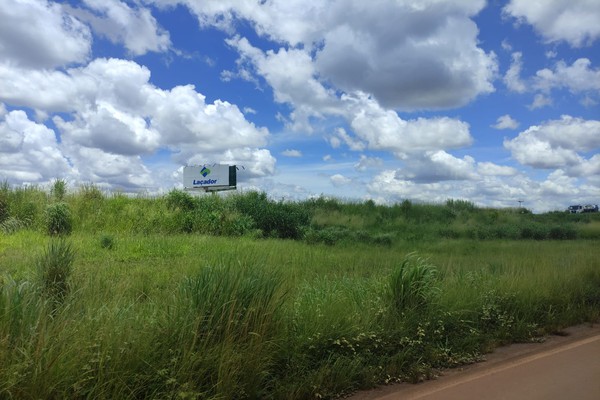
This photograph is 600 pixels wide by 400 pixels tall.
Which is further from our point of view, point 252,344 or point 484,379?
point 484,379

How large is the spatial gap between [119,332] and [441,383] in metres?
3.57

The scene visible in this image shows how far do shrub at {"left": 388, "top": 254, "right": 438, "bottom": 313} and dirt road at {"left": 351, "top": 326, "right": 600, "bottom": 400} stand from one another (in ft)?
3.72

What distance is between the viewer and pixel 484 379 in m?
5.49

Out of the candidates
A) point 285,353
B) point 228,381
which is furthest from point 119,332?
point 285,353

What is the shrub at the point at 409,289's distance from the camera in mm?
6754

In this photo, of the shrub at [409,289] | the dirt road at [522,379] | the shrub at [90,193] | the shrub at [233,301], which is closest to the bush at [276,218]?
the shrub at [90,193]

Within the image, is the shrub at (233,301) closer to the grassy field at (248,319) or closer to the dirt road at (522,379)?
the grassy field at (248,319)

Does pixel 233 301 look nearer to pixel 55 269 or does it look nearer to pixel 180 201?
pixel 55 269

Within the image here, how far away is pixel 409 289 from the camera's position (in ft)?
22.3

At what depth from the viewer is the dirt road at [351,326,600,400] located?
502 centimetres

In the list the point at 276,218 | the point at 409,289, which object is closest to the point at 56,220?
the point at 276,218

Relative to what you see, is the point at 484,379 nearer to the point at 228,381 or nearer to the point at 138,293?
the point at 228,381

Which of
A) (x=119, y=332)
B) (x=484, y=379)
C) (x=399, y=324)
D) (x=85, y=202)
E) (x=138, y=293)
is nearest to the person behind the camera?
(x=119, y=332)

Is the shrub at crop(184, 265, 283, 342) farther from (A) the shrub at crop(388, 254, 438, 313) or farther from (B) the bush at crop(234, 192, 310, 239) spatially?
(B) the bush at crop(234, 192, 310, 239)
